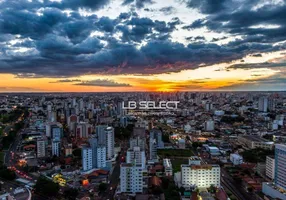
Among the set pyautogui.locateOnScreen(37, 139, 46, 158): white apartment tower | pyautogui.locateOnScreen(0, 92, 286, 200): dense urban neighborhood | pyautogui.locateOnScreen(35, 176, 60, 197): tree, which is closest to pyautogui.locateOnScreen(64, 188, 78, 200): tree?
pyautogui.locateOnScreen(0, 92, 286, 200): dense urban neighborhood

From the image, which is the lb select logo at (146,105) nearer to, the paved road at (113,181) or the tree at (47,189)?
the paved road at (113,181)

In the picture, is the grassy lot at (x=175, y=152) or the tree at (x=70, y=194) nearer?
the tree at (x=70, y=194)

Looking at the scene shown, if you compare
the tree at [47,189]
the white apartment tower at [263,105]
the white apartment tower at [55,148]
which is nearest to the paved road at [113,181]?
the tree at [47,189]

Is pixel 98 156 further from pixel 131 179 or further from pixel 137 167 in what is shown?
pixel 137 167

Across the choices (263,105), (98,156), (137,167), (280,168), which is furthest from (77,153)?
(263,105)

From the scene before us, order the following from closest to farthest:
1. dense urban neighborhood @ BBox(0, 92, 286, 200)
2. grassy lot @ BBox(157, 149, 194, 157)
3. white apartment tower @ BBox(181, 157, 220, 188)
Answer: dense urban neighborhood @ BBox(0, 92, 286, 200), white apartment tower @ BBox(181, 157, 220, 188), grassy lot @ BBox(157, 149, 194, 157)

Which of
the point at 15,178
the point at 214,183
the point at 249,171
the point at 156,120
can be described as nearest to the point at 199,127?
the point at 156,120

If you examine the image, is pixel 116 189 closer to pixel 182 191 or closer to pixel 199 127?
pixel 182 191

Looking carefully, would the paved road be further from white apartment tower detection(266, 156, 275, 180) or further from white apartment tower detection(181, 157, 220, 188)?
white apartment tower detection(266, 156, 275, 180)
